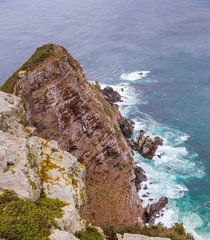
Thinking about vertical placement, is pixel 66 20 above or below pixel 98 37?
above

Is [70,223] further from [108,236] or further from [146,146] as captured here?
[146,146]

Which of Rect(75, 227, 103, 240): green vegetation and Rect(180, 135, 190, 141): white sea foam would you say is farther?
Rect(180, 135, 190, 141): white sea foam

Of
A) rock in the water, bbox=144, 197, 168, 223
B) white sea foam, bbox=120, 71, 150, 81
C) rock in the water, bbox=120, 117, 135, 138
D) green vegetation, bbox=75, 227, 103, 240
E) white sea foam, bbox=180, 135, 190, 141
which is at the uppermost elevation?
green vegetation, bbox=75, 227, 103, 240

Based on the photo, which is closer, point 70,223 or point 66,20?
point 70,223

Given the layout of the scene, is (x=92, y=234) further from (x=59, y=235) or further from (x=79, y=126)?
(x=79, y=126)

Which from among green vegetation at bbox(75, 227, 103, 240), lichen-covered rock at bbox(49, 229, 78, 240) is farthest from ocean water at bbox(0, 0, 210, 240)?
lichen-covered rock at bbox(49, 229, 78, 240)

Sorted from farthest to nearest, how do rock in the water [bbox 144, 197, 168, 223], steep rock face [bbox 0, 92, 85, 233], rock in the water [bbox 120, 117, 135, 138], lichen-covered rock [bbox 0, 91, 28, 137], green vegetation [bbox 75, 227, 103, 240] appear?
rock in the water [bbox 120, 117, 135, 138], rock in the water [bbox 144, 197, 168, 223], lichen-covered rock [bbox 0, 91, 28, 137], green vegetation [bbox 75, 227, 103, 240], steep rock face [bbox 0, 92, 85, 233]

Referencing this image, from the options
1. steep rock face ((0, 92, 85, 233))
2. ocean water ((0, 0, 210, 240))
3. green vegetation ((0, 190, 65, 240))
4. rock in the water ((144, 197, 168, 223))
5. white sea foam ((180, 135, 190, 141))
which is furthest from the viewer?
white sea foam ((180, 135, 190, 141))

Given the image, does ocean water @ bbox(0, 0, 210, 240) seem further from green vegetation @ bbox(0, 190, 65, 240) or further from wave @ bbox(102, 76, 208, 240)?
green vegetation @ bbox(0, 190, 65, 240)

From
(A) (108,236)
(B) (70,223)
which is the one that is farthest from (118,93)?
(B) (70,223)
